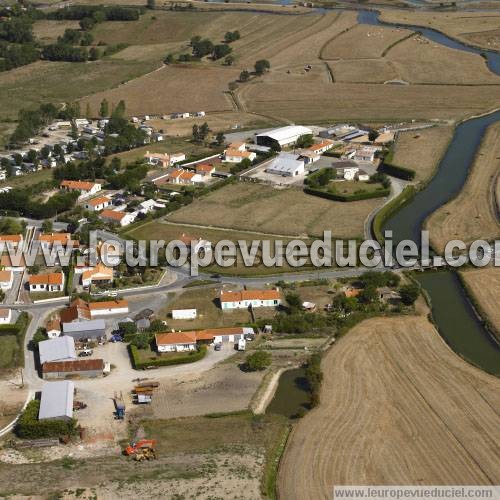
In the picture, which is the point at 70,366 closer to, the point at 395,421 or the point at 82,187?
the point at 395,421

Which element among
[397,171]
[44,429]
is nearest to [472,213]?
[397,171]

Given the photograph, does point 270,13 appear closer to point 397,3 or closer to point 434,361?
point 397,3

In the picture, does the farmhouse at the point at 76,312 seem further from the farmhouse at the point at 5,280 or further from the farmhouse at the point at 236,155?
the farmhouse at the point at 236,155

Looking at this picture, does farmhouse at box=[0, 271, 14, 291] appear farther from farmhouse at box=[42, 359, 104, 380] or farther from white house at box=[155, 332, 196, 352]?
white house at box=[155, 332, 196, 352]

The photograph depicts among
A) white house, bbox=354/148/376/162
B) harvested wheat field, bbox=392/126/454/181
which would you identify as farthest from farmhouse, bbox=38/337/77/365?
white house, bbox=354/148/376/162

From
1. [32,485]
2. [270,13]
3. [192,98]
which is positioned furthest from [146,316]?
[270,13]

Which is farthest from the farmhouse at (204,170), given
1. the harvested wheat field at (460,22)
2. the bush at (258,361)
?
the harvested wheat field at (460,22)
